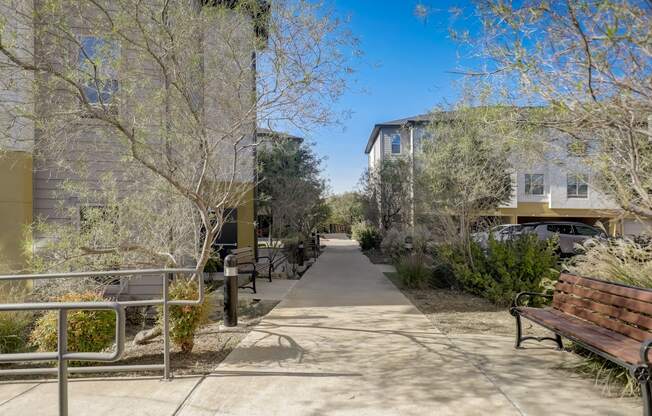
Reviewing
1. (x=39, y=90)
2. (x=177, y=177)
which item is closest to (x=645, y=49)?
(x=177, y=177)

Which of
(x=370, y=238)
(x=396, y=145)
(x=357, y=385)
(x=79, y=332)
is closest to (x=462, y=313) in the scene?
(x=357, y=385)

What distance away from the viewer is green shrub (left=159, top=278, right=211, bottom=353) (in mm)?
5023

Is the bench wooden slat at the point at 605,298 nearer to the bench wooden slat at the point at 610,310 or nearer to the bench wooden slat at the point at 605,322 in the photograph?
the bench wooden slat at the point at 610,310

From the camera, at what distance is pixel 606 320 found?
4289 mm

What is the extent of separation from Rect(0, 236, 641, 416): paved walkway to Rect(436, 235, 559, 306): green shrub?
9.07 ft

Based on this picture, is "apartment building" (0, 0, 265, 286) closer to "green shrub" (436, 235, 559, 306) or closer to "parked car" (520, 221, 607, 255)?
"green shrub" (436, 235, 559, 306)

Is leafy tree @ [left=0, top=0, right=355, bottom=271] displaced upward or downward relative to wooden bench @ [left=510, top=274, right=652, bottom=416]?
upward

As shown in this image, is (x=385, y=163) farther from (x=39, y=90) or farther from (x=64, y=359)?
(x=64, y=359)

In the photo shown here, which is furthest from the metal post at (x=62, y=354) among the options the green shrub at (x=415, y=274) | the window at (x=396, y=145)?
the window at (x=396, y=145)

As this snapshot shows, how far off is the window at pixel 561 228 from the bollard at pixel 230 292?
16.2m

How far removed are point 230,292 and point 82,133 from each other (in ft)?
12.1

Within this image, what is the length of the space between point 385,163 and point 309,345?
17.8 m

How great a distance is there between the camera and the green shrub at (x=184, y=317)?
5023 mm

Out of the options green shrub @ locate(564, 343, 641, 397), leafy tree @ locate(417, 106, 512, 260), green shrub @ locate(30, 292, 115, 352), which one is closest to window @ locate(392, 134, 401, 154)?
leafy tree @ locate(417, 106, 512, 260)
